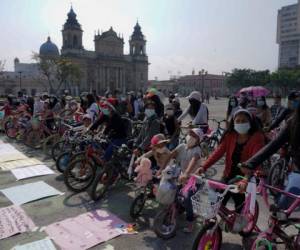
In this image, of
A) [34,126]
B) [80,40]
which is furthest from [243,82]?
[34,126]

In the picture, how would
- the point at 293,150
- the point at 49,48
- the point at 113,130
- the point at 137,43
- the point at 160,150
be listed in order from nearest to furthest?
1. the point at 293,150
2. the point at 160,150
3. the point at 113,130
4. the point at 49,48
5. the point at 137,43

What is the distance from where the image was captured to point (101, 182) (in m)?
5.32

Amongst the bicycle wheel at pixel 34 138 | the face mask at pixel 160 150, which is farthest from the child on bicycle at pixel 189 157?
the bicycle wheel at pixel 34 138

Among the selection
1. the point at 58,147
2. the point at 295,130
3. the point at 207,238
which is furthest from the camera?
the point at 58,147

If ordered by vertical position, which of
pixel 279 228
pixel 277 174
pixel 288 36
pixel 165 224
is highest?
pixel 288 36

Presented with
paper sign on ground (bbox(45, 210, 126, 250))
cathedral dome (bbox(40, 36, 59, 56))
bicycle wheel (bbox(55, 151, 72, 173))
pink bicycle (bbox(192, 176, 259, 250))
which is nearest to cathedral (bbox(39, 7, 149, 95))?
cathedral dome (bbox(40, 36, 59, 56))

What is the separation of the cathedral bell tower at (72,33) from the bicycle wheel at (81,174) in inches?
2959

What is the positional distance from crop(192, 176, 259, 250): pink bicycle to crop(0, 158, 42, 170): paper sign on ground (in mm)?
6077

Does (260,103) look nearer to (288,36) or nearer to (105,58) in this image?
(105,58)

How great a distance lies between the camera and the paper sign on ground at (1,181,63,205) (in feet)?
17.7

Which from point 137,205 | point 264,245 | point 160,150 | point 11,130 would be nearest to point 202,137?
point 160,150

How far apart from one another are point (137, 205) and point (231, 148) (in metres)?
1.81

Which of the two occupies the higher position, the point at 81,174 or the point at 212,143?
the point at 212,143

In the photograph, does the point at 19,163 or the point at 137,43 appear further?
the point at 137,43
